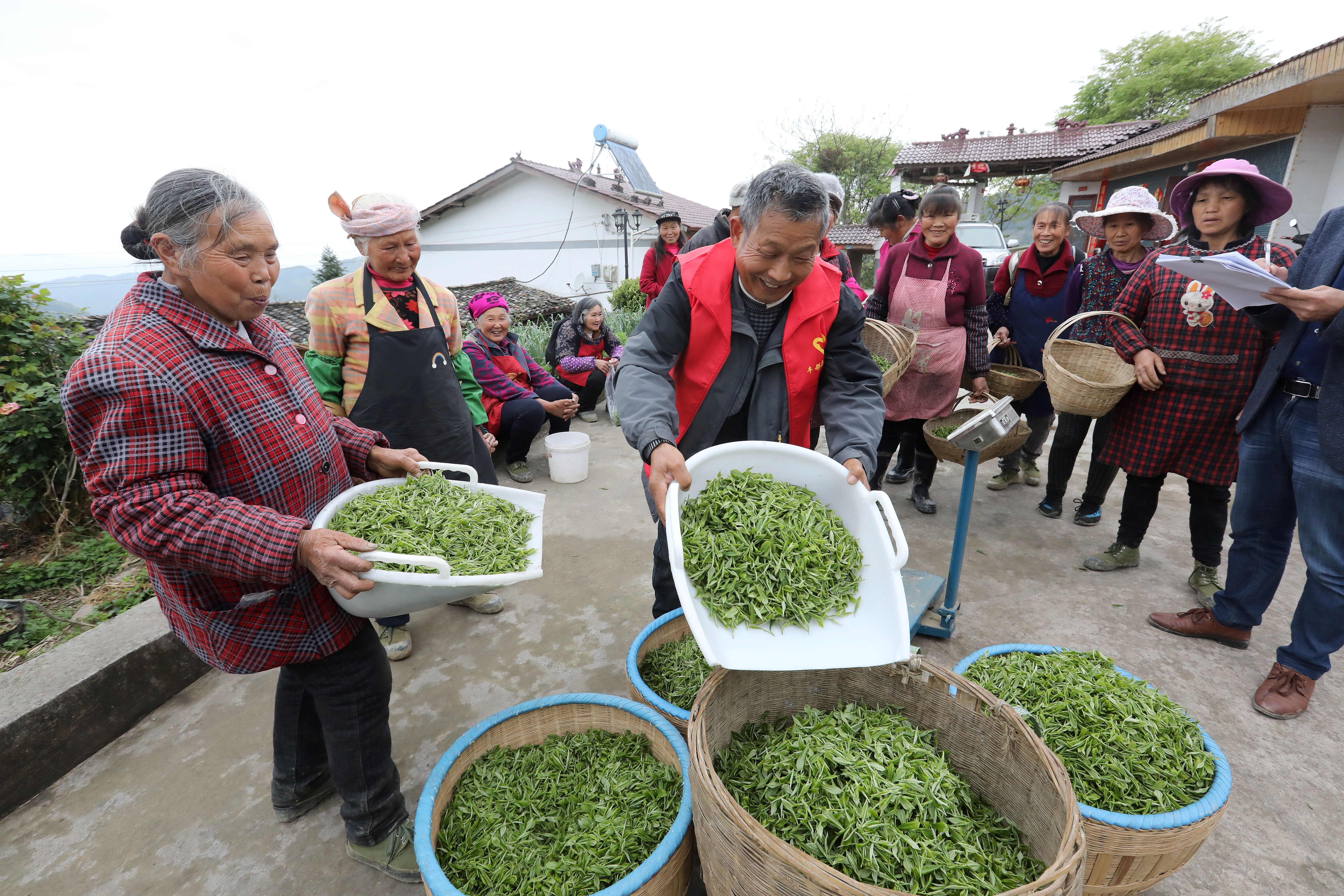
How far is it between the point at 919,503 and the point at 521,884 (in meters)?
3.63

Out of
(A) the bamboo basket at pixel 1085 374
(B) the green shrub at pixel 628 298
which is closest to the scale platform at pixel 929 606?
(A) the bamboo basket at pixel 1085 374

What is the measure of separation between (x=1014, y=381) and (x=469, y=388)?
349cm

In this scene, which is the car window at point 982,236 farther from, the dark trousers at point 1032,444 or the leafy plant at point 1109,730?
the leafy plant at point 1109,730

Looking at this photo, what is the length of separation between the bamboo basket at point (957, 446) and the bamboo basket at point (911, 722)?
5.92 ft

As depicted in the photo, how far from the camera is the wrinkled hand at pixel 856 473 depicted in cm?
163

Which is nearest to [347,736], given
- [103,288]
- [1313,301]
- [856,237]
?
[103,288]

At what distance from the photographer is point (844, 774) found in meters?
1.40

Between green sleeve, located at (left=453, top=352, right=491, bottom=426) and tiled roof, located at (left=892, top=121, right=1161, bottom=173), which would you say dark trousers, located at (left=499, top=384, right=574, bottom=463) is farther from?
tiled roof, located at (left=892, top=121, right=1161, bottom=173)

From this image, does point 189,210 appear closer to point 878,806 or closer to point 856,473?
point 856,473

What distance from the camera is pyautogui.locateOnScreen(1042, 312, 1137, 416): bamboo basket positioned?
3.13m

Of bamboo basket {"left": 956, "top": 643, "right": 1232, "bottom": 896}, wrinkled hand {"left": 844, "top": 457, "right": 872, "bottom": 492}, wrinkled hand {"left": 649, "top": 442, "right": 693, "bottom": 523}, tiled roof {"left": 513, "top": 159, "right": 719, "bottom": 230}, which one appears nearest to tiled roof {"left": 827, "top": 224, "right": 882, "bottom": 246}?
tiled roof {"left": 513, "top": 159, "right": 719, "bottom": 230}

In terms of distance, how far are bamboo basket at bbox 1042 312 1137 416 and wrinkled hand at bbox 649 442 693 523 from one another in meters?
2.68

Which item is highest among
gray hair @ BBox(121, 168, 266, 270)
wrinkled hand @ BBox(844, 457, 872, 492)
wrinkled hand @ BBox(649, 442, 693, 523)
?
gray hair @ BBox(121, 168, 266, 270)

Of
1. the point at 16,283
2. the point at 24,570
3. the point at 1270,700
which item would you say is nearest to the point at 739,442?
the point at 1270,700
